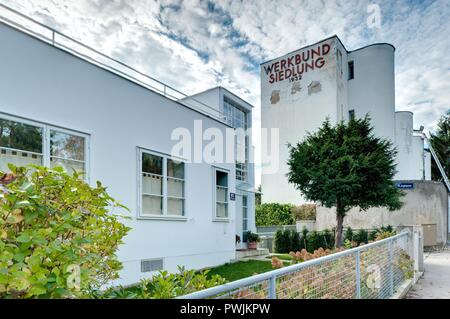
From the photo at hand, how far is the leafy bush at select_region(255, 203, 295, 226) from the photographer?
20.6 m

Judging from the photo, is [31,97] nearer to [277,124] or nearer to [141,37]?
[141,37]

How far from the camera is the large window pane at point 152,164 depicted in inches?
304

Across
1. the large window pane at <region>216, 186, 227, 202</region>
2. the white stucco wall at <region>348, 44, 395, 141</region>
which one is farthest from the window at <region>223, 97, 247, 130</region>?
the white stucco wall at <region>348, 44, 395, 141</region>

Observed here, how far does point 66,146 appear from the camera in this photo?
233 inches

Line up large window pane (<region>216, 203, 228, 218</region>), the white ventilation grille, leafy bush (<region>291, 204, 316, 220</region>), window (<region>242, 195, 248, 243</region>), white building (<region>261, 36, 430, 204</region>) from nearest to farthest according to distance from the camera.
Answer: the white ventilation grille < large window pane (<region>216, 203, 228, 218</region>) < window (<region>242, 195, 248, 243</region>) < leafy bush (<region>291, 204, 316, 220</region>) < white building (<region>261, 36, 430, 204</region>)

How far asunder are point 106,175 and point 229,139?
5637 mm

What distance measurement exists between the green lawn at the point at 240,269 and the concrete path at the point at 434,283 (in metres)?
3.58

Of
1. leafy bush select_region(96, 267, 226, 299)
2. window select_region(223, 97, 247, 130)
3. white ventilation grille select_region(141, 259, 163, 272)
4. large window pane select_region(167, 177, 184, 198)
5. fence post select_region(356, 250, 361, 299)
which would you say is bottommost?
white ventilation grille select_region(141, 259, 163, 272)

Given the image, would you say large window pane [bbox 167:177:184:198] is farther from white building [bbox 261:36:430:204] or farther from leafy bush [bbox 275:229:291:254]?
white building [bbox 261:36:430:204]

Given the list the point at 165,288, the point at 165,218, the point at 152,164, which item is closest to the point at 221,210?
the point at 165,218

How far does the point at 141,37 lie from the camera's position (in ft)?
25.0

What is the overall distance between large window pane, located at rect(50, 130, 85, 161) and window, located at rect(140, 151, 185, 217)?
159 centimetres

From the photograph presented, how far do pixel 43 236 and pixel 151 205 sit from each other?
20.4 feet

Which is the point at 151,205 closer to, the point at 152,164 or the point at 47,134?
the point at 152,164
